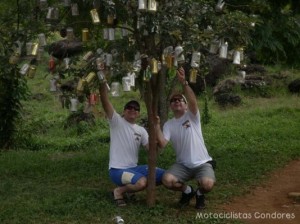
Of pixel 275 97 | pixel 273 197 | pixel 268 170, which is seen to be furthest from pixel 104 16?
pixel 275 97

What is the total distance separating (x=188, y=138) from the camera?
6445 mm

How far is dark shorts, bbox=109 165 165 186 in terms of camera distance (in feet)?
Answer: 20.8

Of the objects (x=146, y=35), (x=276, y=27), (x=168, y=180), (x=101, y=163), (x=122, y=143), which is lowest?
(x=101, y=163)

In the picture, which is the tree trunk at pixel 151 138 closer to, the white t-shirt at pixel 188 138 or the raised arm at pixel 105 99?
the white t-shirt at pixel 188 138

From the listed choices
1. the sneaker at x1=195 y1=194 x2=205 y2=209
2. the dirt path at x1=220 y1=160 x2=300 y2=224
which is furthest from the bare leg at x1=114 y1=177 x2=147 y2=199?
the dirt path at x1=220 y1=160 x2=300 y2=224

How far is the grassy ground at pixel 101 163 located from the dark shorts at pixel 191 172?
37cm

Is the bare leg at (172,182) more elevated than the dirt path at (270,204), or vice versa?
the bare leg at (172,182)

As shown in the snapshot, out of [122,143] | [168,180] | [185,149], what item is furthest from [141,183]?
[185,149]

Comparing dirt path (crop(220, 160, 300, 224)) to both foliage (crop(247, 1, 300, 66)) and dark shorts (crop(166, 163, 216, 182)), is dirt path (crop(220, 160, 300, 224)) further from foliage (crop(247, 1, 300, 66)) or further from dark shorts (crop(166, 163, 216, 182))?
foliage (crop(247, 1, 300, 66))

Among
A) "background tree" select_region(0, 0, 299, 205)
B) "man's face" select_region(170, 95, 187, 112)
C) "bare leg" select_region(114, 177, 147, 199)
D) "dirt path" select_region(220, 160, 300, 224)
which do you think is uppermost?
"background tree" select_region(0, 0, 299, 205)

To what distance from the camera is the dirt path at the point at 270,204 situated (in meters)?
6.18

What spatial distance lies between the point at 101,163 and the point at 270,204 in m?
3.40

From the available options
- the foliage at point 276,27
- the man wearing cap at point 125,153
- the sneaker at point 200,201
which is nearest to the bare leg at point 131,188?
the man wearing cap at point 125,153

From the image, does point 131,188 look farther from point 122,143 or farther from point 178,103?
point 178,103
